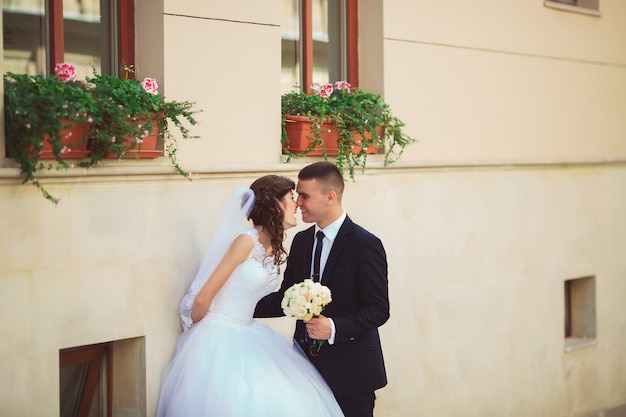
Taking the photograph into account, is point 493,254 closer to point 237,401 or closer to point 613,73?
point 613,73

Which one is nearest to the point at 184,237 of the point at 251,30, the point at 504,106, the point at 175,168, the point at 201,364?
the point at 175,168

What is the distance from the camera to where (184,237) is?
603 centimetres

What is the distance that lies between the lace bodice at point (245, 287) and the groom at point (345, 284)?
0.27 m

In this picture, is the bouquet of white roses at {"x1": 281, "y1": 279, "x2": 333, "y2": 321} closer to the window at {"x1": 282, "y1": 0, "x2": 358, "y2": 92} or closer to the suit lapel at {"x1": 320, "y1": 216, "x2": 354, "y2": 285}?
the suit lapel at {"x1": 320, "y1": 216, "x2": 354, "y2": 285}

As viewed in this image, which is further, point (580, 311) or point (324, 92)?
point (580, 311)

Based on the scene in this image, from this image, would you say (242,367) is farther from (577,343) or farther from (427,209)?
(577,343)

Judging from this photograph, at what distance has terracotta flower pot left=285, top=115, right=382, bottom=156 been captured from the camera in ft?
22.3

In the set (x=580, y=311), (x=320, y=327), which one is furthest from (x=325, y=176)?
(x=580, y=311)

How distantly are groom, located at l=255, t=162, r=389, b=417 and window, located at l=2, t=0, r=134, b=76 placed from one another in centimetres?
162

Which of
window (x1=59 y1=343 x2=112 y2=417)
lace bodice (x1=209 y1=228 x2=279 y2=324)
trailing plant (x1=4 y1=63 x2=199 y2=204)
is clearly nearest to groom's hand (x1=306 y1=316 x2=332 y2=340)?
lace bodice (x1=209 y1=228 x2=279 y2=324)

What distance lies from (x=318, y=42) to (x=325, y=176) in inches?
92.1

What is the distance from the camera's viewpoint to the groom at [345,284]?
210 inches

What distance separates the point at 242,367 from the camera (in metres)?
5.41

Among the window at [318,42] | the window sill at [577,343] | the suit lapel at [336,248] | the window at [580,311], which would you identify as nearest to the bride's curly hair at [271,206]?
the suit lapel at [336,248]
